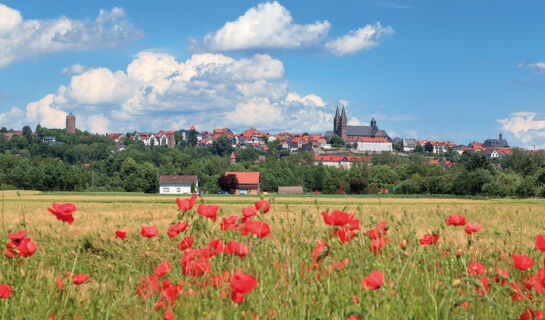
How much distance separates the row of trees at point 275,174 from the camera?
64.8 m

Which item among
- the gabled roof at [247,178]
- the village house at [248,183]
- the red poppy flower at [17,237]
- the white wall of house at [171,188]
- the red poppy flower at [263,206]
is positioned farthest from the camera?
the gabled roof at [247,178]

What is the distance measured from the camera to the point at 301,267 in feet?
13.4

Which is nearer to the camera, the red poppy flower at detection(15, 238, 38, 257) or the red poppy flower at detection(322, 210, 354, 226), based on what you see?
the red poppy flower at detection(322, 210, 354, 226)

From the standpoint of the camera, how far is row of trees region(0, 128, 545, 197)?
6481cm

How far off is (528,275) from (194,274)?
3.16m

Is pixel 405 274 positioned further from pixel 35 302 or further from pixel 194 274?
pixel 35 302

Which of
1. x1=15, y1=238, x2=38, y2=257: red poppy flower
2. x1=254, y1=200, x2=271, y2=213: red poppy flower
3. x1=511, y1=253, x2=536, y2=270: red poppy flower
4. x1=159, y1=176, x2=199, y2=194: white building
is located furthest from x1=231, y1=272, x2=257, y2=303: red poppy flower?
x1=159, y1=176, x2=199, y2=194: white building

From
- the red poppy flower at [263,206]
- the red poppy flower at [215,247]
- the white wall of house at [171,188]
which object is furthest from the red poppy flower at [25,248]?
the white wall of house at [171,188]

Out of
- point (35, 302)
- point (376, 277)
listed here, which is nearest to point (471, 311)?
point (376, 277)

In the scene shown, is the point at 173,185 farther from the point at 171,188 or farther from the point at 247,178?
the point at 247,178

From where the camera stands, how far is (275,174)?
394ft

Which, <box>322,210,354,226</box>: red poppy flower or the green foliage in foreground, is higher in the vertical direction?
<box>322,210,354,226</box>: red poppy flower

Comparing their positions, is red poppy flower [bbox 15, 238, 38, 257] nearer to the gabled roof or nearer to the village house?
the village house

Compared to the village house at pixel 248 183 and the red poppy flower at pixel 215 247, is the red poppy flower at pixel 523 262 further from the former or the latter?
the village house at pixel 248 183
